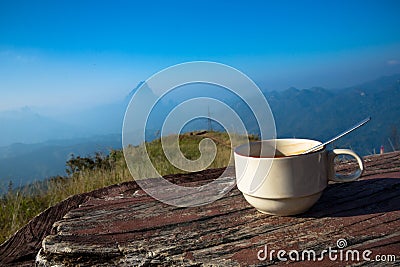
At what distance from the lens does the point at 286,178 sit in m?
0.79

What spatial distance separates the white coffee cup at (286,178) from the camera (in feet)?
2.60

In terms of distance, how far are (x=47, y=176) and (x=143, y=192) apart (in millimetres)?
3217

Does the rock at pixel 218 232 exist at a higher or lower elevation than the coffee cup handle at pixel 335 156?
lower

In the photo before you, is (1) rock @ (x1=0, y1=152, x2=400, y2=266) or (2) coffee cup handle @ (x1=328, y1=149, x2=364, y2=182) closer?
(1) rock @ (x1=0, y1=152, x2=400, y2=266)

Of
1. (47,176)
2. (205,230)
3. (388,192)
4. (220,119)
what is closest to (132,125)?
(220,119)

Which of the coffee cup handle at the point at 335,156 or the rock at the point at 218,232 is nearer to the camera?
the rock at the point at 218,232

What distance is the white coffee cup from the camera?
79 centimetres

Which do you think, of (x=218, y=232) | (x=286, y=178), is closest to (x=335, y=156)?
(x=286, y=178)

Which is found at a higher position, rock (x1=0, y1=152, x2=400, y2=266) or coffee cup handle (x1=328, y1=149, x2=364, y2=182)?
coffee cup handle (x1=328, y1=149, x2=364, y2=182)

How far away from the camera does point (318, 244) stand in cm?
73

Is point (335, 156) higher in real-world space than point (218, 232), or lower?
higher

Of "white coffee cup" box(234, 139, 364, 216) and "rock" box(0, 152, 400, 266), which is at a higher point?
"white coffee cup" box(234, 139, 364, 216)

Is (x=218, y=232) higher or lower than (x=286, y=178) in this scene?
lower

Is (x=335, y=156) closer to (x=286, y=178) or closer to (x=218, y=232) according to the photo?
(x=286, y=178)
